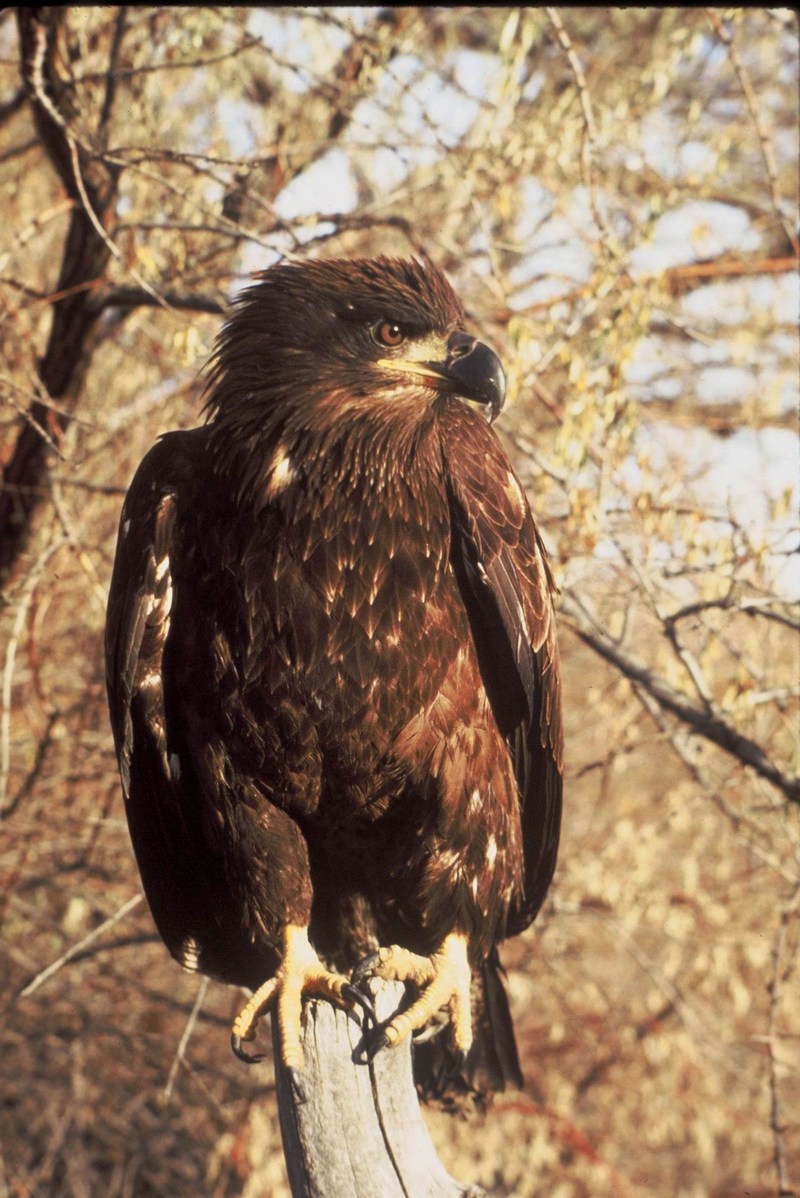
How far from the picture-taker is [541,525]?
14.7 ft

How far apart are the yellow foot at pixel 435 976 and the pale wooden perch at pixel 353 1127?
170 mm

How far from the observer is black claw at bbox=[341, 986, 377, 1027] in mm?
2508

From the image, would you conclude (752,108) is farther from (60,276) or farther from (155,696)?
(155,696)

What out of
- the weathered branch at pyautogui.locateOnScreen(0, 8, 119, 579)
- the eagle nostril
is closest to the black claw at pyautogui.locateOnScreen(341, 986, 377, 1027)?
the eagle nostril

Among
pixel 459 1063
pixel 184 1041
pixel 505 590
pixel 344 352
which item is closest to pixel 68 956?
pixel 184 1041

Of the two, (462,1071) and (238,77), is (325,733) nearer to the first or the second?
(462,1071)

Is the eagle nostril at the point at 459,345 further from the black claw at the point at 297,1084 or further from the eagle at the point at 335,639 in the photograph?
the black claw at the point at 297,1084

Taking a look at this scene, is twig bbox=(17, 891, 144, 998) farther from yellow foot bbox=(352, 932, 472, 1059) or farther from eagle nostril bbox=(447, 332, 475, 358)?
eagle nostril bbox=(447, 332, 475, 358)

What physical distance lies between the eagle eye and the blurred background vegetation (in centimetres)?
76

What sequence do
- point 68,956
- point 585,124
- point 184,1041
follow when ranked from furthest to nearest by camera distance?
1. point 585,124
2. point 68,956
3. point 184,1041

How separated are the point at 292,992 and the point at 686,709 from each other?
67.1 inches

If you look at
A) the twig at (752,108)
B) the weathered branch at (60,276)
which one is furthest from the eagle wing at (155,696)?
the twig at (752,108)

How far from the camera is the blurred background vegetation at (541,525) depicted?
393 cm

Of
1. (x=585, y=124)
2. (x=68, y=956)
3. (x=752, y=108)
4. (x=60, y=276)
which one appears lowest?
(x=68, y=956)
